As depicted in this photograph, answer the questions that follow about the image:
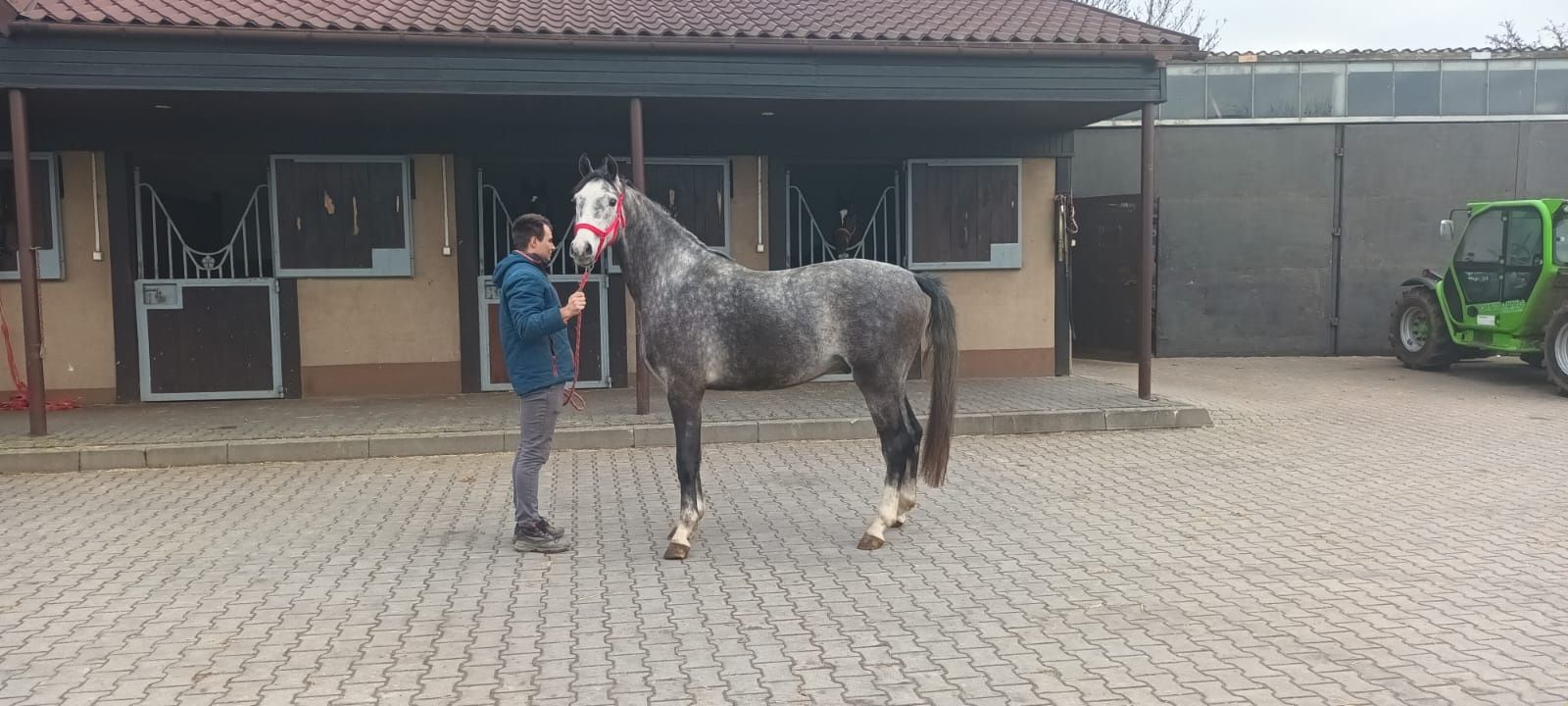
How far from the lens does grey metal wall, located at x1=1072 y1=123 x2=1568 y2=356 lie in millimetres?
14633

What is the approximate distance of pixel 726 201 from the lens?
447 inches

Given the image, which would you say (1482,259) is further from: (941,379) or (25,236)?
(25,236)

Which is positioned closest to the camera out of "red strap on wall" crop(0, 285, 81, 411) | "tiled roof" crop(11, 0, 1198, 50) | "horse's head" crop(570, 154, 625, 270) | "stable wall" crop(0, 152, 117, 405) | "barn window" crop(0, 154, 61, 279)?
"horse's head" crop(570, 154, 625, 270)

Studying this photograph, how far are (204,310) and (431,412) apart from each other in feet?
9.62

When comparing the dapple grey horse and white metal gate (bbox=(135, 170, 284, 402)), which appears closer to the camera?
the dapple grey horse

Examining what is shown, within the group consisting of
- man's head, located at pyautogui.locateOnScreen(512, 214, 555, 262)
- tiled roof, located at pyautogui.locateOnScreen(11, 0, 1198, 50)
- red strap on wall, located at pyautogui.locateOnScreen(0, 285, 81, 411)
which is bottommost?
red strap on wall, located at pyautogui.locateOnScreen(0, 285, 81, 411)

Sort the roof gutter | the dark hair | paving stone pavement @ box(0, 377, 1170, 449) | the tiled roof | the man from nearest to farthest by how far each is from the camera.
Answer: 1. the man
2. the dark hair
3. the roof gutter
4. the tiled roof
5. paving stone pavement @ box(0, 377, 1170, 449)

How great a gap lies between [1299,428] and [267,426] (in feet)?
29.8

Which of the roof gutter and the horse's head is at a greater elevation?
the roof gutter

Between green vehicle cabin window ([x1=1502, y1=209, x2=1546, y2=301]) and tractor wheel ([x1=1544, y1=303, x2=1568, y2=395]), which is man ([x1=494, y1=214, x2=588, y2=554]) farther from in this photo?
green vehicle cabin window ([x1=1502, y1=209, x2=1546, y2=301])

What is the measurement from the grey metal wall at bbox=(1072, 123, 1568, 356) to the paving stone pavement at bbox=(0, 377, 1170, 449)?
15.5 feet

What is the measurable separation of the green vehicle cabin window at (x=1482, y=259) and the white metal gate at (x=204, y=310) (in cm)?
1358

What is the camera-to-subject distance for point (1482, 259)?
12352mm

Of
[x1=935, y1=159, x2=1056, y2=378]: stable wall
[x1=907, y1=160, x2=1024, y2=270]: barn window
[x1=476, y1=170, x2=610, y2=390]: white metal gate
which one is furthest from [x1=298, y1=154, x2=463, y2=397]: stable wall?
[x1=935, y1=159, x2=1056, y2=378]: stable wall
